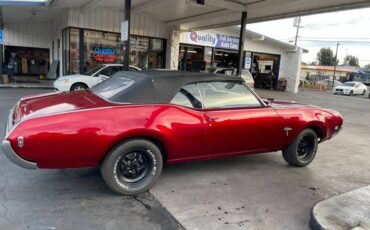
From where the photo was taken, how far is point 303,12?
474 inches

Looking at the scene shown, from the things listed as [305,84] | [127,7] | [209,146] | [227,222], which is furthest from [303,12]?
[305,84]

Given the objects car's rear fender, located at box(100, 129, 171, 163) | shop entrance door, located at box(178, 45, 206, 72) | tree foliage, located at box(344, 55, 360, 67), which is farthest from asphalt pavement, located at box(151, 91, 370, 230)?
tree foliage, located at box(344, 55, 360, 67)

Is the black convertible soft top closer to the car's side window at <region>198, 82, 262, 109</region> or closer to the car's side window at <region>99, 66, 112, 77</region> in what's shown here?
the car's side window at <region>198, 82, 262, 109</region>

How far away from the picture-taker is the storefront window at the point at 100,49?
1644 cm

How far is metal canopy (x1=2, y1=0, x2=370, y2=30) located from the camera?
36.5 feet

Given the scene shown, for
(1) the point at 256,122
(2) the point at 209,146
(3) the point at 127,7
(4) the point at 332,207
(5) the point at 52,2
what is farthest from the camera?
(5) the point at 52,2

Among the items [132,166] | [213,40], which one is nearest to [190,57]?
[213,40]

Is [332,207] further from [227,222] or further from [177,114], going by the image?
[177,114]

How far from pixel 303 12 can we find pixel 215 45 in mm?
10088

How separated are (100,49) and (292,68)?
51.5 ft

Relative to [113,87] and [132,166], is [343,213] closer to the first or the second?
[132,166]

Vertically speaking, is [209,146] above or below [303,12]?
below

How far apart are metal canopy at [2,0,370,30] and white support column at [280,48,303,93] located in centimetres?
1063

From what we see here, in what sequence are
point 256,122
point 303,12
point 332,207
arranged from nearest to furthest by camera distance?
1. point 332,207
2. point 256,122
3. point 303,12
